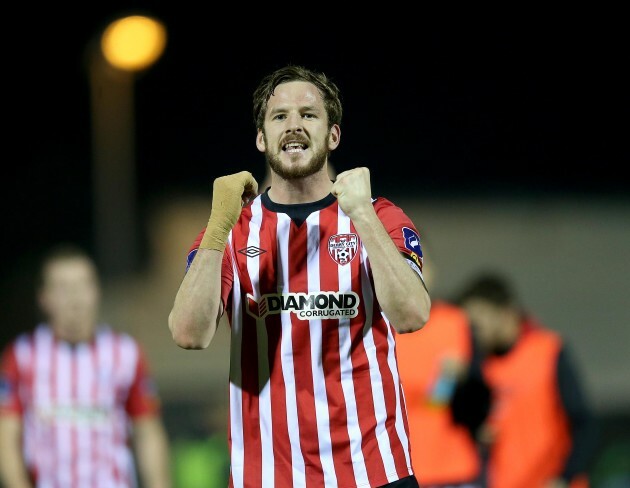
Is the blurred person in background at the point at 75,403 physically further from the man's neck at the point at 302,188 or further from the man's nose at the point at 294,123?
the man's nose at the point at 294,123

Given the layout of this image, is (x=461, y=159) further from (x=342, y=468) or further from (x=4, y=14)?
(x=342, y=468)

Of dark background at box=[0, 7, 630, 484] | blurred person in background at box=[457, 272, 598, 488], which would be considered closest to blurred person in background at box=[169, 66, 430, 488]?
blurred person in background at box=[457, 272, 598, 488]

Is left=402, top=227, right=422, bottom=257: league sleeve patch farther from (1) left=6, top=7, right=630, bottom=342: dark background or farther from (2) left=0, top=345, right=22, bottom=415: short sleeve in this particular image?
(1) left=6, top=7, right=630, bottom=342: dark background

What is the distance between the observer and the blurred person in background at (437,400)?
5.02m

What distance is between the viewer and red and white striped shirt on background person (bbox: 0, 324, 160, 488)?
552cm

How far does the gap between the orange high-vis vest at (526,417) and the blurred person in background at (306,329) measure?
2.96 metres

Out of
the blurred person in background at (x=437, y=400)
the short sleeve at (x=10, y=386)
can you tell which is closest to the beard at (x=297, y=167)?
the blurred person in background at (x=437, y=400)

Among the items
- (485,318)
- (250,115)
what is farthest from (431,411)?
(250,115)

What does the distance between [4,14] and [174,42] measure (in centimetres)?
140

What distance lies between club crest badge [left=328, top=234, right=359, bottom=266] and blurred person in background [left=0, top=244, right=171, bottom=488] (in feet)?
8.96

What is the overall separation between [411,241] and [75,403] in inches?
120

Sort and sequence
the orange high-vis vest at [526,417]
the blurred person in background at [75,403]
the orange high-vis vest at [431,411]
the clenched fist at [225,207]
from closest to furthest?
the clenched fist at [225,207]
the orange high-vis vest at [431,411]
the blurred person in background at [75,403]
the orange high-vis vest at [526,417]

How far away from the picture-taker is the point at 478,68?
9.44m

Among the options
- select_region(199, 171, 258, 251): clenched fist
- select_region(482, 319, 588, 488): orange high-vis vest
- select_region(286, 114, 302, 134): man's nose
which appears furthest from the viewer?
select_region(482, 319, 588, 488): orange high-vis vest
